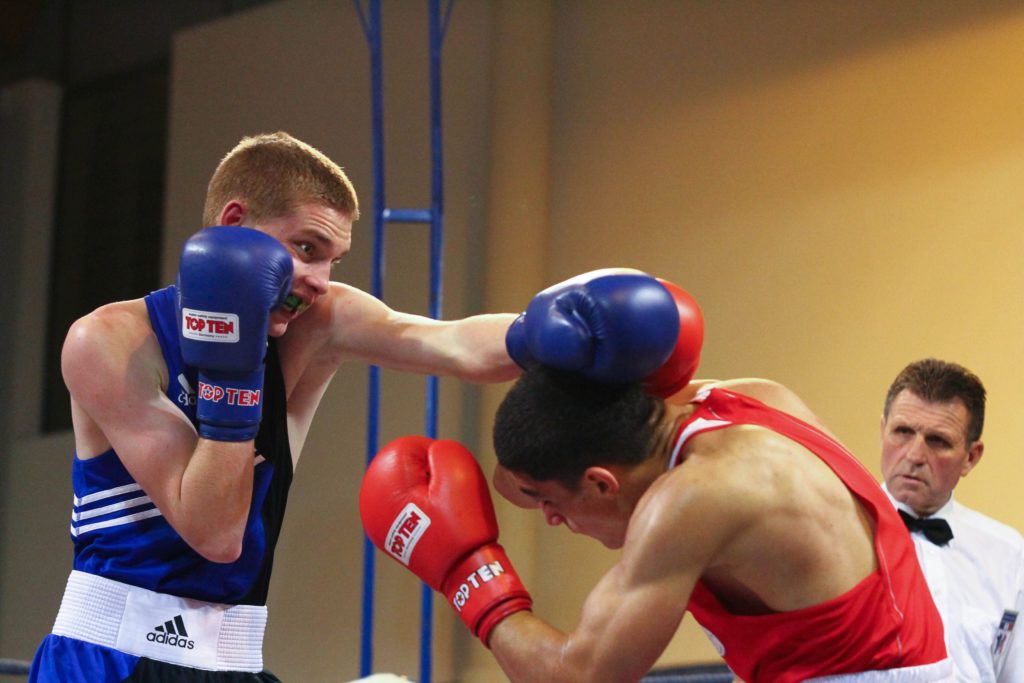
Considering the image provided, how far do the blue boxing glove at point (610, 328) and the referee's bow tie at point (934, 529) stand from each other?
5.49ft

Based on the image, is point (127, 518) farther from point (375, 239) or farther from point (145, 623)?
point (375, 239)

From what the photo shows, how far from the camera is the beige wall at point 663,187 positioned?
4082 millimetres

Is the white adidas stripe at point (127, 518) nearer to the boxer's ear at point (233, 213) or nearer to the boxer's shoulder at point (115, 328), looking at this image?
the boxer's shoulder at point (115, 328)

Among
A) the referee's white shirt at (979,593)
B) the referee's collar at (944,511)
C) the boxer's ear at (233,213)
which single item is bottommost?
the referee's white shirt at (979,593)

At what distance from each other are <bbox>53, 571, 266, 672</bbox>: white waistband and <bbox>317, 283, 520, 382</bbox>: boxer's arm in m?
0.54

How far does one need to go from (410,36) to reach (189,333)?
156 inches

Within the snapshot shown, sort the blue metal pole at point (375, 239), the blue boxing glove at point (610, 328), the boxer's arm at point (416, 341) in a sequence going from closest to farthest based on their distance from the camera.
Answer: the blue boxing glove at point (610, 328) → the boxer's arm at point (416, 341) → the blue metal pole at point (375, 239)

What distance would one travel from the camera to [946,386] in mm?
3223

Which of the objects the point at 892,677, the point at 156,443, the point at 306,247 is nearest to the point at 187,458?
the point at 156,443

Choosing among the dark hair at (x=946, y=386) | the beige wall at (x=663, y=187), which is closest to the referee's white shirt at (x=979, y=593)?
the dark hair at (x=946, y=386)

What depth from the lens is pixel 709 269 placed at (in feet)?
15.4

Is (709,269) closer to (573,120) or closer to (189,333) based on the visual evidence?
(573,120)

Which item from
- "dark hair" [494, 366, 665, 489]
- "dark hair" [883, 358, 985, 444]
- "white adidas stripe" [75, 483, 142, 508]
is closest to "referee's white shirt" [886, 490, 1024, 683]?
"dark hair" [883, 358, 985, 444]

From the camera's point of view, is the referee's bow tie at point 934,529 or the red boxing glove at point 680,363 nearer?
the red boxing glove at point 680,363
